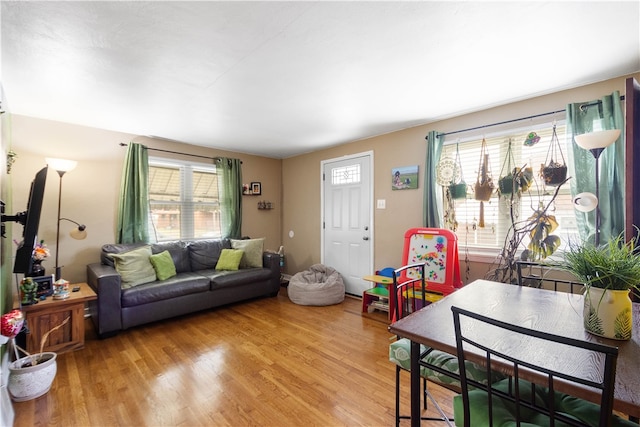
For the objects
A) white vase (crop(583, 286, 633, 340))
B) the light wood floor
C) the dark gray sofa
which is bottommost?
the light wood floor

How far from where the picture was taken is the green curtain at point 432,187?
313 centimetres

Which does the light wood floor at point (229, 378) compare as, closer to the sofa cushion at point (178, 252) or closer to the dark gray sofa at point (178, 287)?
the dark gray sofa at point (178, 287)

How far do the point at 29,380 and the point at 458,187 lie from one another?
387cm

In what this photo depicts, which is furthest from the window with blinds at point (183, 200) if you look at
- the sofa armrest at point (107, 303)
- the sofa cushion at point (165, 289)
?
the sofa armrest at point (107, 303)

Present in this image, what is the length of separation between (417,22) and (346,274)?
3374 millimetres

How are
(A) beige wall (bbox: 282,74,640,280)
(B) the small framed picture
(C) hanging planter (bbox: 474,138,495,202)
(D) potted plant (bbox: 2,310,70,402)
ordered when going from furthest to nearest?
(C) hanging planter (bbox: 474,138,495,202) → (A) beige wall (bbox: 282,74,640,280) → (B) the small framed picture → (D) potted plant (bbox: 2,310,70,402)

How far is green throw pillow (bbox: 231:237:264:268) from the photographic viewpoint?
4039mm

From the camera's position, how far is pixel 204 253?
157 inches

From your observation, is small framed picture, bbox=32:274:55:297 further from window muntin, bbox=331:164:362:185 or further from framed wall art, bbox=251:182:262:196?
window muntin, bbox=331:164:362:185

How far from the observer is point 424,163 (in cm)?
334

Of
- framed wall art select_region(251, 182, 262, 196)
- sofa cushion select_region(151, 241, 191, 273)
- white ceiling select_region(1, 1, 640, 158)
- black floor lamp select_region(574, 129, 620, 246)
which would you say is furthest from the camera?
framed wall art select_region(251, 182, 262, 196)

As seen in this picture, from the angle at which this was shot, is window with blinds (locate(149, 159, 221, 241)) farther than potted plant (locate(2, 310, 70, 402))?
Yes

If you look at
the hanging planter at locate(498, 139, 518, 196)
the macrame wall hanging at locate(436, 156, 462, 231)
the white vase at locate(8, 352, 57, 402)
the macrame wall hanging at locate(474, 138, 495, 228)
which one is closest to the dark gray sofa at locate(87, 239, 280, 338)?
the white vase at locate(8, 352, 57, 402)

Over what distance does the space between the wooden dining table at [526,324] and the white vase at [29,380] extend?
92.7 inches
